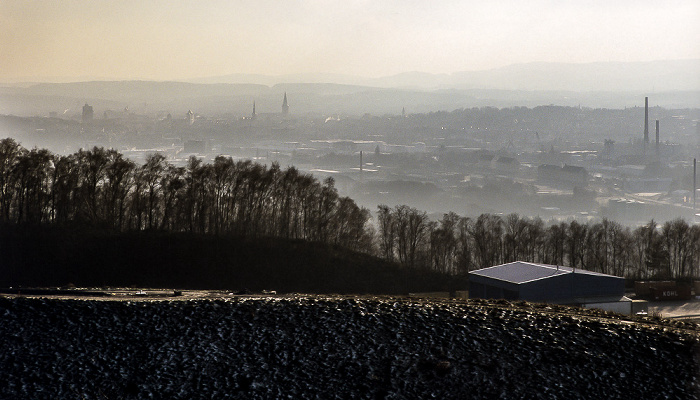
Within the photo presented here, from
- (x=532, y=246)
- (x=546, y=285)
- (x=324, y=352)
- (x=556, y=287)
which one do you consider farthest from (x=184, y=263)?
(x=532, y=246)

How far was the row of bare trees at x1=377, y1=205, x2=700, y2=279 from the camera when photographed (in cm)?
2614

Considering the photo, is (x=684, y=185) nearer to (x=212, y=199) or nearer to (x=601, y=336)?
(x=212, y=199)

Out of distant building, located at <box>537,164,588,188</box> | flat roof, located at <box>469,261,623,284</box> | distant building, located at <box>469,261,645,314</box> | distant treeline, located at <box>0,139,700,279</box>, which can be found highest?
distant building, located at <box>537,164,588,188</box>

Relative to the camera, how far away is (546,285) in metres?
17.6

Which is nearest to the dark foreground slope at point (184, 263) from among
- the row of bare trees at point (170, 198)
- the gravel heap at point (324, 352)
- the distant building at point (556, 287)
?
the row of bare trees at point (170, 198)

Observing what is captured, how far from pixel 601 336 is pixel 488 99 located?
15750 cm

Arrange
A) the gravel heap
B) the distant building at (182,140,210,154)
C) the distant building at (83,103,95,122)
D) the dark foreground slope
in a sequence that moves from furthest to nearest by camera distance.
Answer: the distant building at (182,140,210,154)
the distant building at (83,103,95,122)
the dark foreground slope
the gravel heap

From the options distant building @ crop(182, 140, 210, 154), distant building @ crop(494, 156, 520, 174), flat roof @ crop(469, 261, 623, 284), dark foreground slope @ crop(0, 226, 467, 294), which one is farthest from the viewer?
distant building @ crop(494, 156, 520, 174)

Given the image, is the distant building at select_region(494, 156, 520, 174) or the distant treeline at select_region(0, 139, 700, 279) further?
the distant building at select_region(494, 156, 520, 174)

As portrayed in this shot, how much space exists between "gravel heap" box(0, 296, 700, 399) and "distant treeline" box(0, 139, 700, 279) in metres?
12.3

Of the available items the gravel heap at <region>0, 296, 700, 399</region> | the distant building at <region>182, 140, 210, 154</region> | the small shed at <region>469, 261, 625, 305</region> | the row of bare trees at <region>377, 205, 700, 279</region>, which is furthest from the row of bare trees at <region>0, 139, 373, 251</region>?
the distant building at <region>182, 140, 210, 154</region>

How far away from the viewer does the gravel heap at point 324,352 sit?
798 cm

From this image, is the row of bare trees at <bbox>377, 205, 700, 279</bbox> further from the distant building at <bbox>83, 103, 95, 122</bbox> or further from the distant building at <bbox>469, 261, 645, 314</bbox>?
the distant building at <bbox>83, 103, 95, 122</bbox>

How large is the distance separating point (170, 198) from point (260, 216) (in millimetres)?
A: 3180
